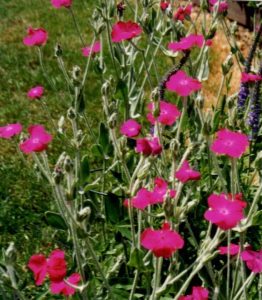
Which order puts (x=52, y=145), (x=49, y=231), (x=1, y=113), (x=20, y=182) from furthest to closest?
(x=1, y=113) < (x=52, y=145) < (x=20, y=182) < (x=49, y=231)

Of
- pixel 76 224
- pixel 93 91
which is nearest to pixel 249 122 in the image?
pixel 76 224

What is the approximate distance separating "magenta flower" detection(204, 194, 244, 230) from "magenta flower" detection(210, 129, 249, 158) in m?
0.10

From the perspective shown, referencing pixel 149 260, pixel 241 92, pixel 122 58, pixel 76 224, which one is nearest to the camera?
pixel 76 224

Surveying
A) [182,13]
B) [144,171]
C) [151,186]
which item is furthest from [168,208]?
[182,13]

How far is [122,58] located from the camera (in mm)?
2084

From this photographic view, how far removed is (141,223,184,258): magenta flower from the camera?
1164 millimetres

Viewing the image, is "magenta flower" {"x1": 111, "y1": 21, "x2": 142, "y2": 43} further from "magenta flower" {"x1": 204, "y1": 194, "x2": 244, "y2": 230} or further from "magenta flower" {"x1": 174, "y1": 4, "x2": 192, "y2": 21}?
"magenta flower" {"x1": 204, "y1": 194, "x2": 244, "y2": 230}

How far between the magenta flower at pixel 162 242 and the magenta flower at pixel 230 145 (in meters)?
0.21

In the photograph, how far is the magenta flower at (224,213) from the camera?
3.82ft

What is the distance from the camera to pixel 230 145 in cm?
129

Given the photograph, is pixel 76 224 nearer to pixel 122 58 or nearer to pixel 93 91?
pixel 122 58

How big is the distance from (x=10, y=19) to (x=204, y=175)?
3.74 meters

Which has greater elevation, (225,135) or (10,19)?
(225,135)

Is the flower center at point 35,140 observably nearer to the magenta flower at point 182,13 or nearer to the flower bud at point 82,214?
the flower bud at point 82,214
